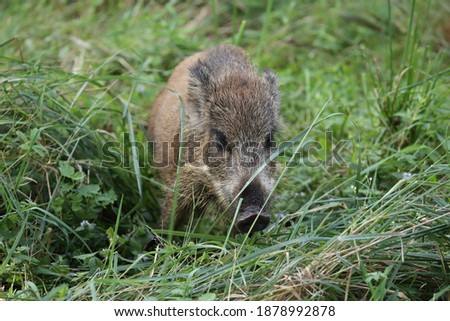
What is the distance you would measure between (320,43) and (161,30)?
2105mm

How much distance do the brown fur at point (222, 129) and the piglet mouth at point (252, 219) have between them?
0.01m

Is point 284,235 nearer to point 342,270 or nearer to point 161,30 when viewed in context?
point 342,270

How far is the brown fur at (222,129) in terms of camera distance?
4.84 metres

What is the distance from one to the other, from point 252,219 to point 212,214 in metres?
1.07

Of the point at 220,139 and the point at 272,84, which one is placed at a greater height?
the point at 272,84

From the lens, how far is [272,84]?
538 cm

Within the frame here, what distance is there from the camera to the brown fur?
484cm

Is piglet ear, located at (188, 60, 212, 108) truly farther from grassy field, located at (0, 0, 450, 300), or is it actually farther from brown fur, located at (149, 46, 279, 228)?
grassy field, located at (0, 0, 450, 300)

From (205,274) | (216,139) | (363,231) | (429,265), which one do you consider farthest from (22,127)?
(429,265)

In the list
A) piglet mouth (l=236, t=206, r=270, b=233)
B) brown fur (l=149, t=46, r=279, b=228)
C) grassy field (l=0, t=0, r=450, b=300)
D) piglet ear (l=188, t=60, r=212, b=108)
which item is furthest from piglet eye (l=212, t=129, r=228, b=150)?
piglet mouth (l=236, t=206, r=270, b=233)

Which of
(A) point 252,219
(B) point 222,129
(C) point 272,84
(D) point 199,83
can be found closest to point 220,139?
(B) point 222,129

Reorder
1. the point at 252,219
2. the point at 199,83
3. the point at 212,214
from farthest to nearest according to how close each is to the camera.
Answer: the point at 212,214 < the point at 199,83 < the point at 252,219

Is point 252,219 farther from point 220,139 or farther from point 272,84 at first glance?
point 272,84

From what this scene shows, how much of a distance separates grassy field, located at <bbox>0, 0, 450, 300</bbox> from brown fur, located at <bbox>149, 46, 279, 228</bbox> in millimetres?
249
